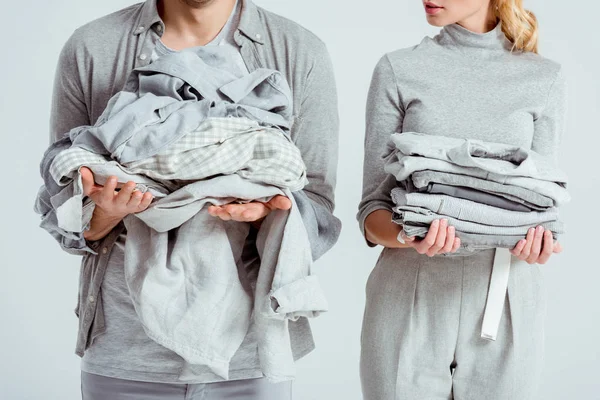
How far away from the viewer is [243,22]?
1.88 meters

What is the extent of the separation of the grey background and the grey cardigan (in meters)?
1.35

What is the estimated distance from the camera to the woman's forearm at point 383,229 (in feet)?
6.57

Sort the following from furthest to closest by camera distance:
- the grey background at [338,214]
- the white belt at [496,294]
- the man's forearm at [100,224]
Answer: the grey background at [338,214] < the white belt at [496,294] < the man's forearm at [100,224]

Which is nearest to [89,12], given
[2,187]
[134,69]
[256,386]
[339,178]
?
[2,187]

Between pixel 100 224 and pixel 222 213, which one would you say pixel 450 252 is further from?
pixel 100 224

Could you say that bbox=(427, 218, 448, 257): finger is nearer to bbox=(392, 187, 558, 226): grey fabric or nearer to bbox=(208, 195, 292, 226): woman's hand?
bbox=(392, 187, 558, 226): grey fabric

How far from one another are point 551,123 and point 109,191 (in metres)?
1.01

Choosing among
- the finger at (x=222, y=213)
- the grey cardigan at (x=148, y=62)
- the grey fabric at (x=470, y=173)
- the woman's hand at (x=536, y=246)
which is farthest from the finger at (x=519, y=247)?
the finger at (x=222, y=213)

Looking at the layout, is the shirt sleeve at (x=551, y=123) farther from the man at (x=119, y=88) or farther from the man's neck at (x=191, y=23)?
the man's neck at (x=191, y=23)

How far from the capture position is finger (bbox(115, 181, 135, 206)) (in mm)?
1625

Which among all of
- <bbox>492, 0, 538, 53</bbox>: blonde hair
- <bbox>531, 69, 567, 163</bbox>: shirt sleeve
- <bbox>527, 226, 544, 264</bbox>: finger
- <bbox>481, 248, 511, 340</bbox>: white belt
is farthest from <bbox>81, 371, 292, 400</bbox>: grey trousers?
<bbox>492, 0, 538, 53</bbox>: blonde hair

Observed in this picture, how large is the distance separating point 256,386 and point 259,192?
1.41ft

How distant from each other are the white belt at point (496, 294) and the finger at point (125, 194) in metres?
0.81

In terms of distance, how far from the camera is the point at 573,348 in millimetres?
3391
